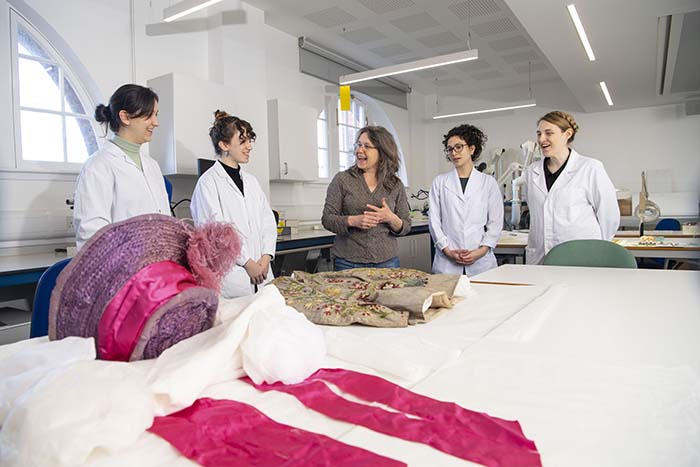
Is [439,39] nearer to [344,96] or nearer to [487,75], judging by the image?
[344,96]

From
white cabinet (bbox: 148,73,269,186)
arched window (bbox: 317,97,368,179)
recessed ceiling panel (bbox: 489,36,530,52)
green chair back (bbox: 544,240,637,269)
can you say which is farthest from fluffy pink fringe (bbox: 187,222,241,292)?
recessed ceiling panel (bbox: 489,36,530,52)

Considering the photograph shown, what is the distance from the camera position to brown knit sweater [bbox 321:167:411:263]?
2357 mm

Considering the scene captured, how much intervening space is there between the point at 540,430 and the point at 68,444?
0.56 metres

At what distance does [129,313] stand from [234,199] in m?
1.68

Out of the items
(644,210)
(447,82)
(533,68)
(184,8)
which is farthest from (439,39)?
(184,8)

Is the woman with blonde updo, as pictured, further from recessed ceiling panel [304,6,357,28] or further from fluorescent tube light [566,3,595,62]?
recessed ceiling panel [304,6,357,28]

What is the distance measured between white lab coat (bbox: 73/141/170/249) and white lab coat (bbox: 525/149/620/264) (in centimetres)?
199

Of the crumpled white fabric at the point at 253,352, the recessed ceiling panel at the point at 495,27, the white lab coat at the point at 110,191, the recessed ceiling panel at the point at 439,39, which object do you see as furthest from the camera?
the recessed ceiling panel at the point at 439,39

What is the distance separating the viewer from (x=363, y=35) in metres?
5.58

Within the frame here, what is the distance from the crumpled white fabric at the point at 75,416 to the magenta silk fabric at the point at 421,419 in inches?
8.9

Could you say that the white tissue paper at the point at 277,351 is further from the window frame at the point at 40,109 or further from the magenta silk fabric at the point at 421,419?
the window frame at the point at 40,109

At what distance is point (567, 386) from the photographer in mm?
766

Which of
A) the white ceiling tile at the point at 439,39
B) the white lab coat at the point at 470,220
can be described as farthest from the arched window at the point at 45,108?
the white ceiling tile at the point at 439,39

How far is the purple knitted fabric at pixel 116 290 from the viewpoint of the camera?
2.55 ft
